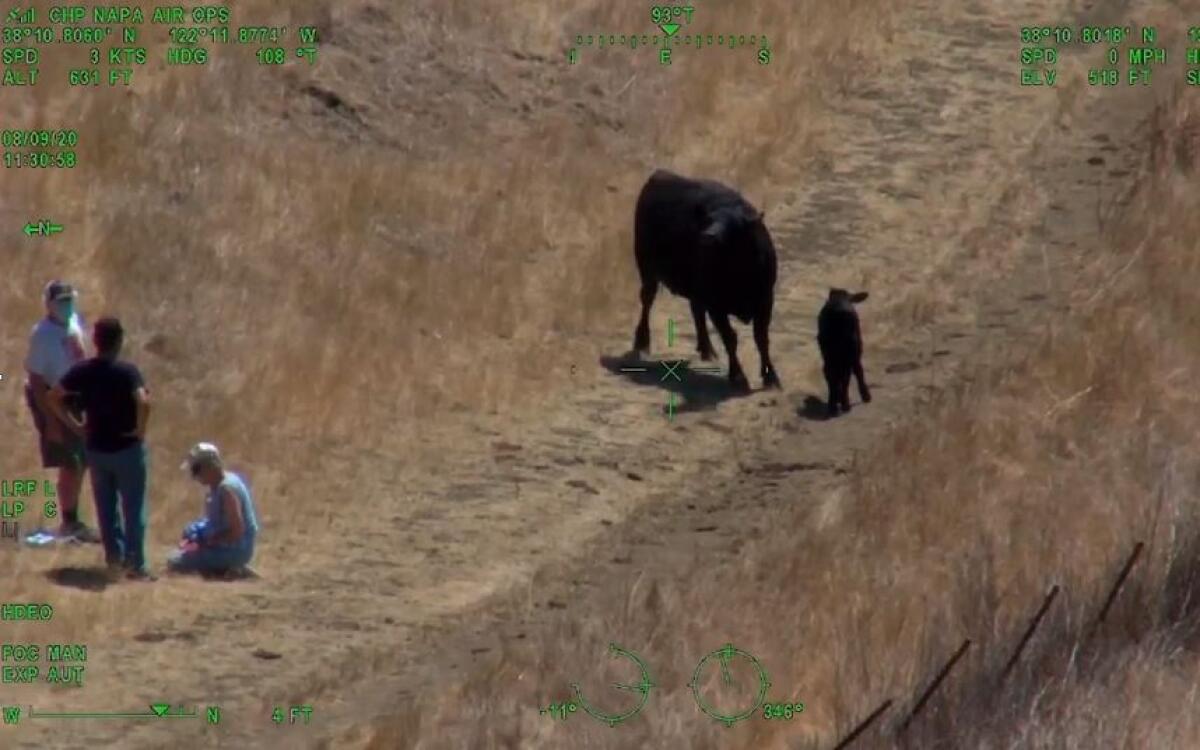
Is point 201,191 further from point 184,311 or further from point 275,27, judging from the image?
point 275,27

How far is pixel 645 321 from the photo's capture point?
19.0 m

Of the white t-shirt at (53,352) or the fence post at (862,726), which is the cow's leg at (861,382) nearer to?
the white t-shirt at (53,352)

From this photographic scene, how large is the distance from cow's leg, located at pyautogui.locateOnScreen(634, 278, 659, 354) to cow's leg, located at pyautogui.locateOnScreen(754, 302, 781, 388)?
121cm

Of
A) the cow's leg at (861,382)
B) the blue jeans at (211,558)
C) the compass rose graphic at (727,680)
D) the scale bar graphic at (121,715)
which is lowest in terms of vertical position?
the scale bar graphic at (121,715)

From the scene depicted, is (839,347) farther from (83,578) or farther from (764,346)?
(83,578)

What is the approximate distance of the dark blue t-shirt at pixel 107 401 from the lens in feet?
43.2

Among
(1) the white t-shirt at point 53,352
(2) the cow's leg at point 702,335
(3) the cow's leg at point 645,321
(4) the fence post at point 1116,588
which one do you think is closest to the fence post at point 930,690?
(4) the fence post at point 1116,588

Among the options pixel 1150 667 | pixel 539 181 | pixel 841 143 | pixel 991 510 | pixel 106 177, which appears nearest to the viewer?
pixel 1150 667

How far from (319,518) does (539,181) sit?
745 cm

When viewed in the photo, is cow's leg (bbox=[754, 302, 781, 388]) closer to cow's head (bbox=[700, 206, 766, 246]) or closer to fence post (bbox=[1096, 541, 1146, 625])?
cow's head (bbox=[700, 206, 766, 246])

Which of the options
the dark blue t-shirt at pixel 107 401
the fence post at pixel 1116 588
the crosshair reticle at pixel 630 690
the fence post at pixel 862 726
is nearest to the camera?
the fence post at pixel 862 726

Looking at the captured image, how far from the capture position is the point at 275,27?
76.0 feet

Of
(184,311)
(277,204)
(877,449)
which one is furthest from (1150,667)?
(277,204)

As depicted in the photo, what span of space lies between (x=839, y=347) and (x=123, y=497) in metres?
5.90
